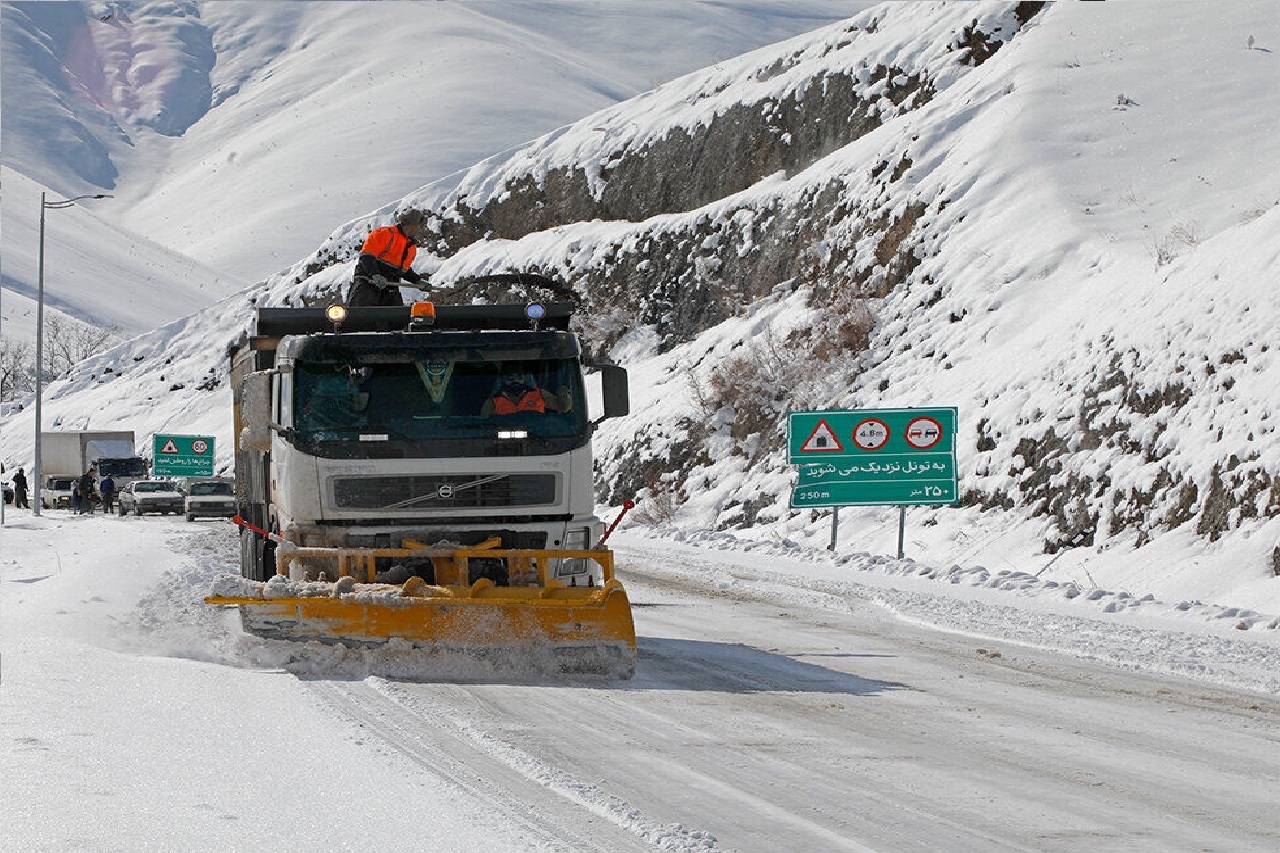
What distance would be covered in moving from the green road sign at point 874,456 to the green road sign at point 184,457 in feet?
117

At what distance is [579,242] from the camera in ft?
168

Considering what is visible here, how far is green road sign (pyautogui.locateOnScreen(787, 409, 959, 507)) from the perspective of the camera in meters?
21.4

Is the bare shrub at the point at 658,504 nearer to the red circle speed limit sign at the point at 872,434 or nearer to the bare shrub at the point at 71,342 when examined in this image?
the red circle speed limit sign at the point at 872,434

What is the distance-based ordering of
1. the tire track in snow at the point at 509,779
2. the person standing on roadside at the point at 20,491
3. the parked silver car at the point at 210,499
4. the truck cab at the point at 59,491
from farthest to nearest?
the truck cab at the point at 59,491 → the person standing on roadside at the point at 20,491 → the parked silver car at the point at 210,499 → the tire track in snow at the point at 509,779

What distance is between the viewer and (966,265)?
30.8 meters

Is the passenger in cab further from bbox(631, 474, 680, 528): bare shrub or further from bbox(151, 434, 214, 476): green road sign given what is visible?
bbox(151, 434, 214, 476): green road sign

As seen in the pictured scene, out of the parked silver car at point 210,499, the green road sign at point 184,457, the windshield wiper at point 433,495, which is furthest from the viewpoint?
the green road sign at point 184,457

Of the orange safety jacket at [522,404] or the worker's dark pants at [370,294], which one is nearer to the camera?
the orange safety jacket at [522,404]

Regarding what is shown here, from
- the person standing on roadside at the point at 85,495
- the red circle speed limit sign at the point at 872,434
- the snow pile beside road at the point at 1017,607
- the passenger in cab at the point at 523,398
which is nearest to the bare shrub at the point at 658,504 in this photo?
the snow pile beside road at the point at 1017,607

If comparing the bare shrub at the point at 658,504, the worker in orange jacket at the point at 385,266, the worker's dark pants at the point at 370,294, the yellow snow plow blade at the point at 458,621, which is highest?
the worker in orange jacket at the point at 385,266

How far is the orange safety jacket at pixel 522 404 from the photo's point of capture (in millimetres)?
11305

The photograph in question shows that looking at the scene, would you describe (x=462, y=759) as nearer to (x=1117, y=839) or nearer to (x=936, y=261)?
(x=1117, y=839)

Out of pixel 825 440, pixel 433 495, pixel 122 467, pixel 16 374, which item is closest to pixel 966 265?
pixel 825 440

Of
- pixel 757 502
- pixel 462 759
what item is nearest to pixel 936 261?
pixel 757 502
